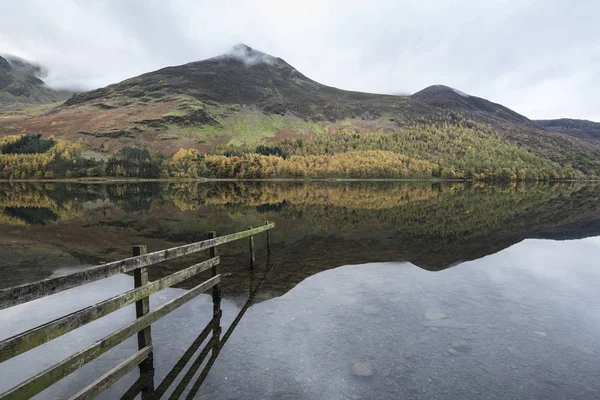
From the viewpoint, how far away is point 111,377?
23.6 feet

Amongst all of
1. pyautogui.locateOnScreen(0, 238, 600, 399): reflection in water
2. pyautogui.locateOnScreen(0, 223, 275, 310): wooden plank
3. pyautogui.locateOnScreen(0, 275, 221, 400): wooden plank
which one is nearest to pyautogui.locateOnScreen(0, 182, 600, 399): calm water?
pyautogui.locateOnScreen(0, 238, 600, 399): reflection in water

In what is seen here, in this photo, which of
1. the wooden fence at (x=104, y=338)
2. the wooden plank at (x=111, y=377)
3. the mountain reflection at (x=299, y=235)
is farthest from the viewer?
the mountain reflection at (x=299, y=235)

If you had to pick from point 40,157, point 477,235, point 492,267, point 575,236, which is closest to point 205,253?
point 492,267

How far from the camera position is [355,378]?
8.26 meters

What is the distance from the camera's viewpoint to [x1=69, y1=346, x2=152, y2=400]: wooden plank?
649cm

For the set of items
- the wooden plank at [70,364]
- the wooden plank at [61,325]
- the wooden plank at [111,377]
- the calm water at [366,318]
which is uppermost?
the wooden plank at [61,325]

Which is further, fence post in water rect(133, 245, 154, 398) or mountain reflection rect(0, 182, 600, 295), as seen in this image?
mountain reflection rect(0, 182, 600, 295)

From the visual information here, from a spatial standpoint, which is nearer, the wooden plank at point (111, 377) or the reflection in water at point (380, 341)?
the wooden plank at point (111, 377)

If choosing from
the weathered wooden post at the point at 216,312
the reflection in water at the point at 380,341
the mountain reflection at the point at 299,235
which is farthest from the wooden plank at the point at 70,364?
the mountain reflection at the point at 299,235

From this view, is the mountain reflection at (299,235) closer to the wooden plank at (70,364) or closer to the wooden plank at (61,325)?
the wooden plank at (70,364)

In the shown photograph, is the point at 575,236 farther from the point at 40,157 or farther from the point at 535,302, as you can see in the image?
the point at 40,157

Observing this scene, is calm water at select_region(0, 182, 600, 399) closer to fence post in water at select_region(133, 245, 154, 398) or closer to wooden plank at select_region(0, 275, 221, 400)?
fence post in water at select_region(133, 245, 154, 398)

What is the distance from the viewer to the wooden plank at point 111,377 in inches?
255

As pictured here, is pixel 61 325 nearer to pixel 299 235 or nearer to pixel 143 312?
pixel 143 312
